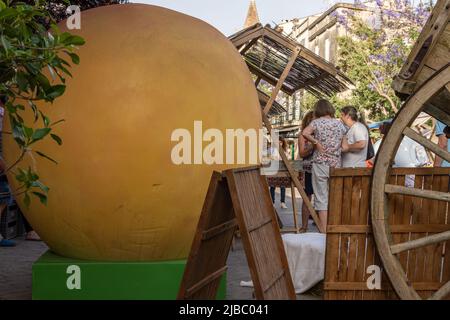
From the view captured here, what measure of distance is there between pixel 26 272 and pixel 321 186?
3.34m

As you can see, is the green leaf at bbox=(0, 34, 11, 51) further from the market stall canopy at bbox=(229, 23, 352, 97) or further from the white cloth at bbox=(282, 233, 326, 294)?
the market stall canopy at bbox=(229, 23, 352, 97)

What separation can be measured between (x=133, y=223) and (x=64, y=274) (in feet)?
2.16

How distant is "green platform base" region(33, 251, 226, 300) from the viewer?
4629 mm

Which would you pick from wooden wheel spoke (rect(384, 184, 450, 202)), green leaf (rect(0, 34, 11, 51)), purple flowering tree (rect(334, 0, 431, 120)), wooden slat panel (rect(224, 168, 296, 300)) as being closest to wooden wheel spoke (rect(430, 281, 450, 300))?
wooden wheel spoke (rect(384, 184, 450, 202))

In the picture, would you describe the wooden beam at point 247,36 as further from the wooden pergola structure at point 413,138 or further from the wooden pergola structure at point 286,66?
the wooden pergola structure at point 413,138

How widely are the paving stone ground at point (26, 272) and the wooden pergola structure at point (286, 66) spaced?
151 cm

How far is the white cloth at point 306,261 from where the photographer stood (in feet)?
17.9

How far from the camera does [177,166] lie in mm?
4492

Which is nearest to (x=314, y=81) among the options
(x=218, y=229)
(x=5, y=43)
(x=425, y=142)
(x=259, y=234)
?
(x=425, y=142)

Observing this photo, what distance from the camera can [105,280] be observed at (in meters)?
4.62

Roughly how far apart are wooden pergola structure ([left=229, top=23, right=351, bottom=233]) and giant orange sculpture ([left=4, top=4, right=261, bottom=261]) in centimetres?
354

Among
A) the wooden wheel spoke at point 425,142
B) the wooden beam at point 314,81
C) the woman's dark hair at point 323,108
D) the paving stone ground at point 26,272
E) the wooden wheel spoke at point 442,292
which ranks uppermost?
the wooden beam at point 314,81

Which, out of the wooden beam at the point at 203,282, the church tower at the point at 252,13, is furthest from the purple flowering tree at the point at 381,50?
the church tower at the point at 252,13

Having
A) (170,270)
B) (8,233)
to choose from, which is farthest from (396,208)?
(8,233)
